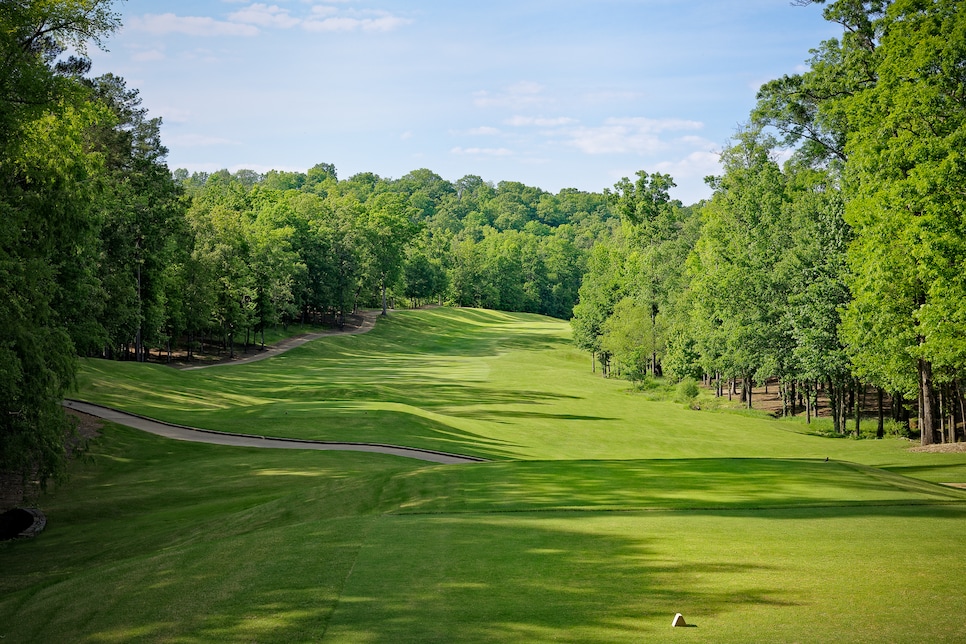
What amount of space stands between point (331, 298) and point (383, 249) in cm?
1676

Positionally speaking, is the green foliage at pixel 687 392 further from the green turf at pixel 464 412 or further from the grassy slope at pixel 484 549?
the grassy slope at pixel 484 549

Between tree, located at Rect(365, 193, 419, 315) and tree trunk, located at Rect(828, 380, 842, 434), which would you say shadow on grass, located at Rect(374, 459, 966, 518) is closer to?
tree trunk, located at Rect(828, 380, 842, 434)

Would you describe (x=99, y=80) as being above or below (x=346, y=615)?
above

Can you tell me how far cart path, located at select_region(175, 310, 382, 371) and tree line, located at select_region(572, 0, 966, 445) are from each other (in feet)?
113

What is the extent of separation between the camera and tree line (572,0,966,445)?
28.0 m

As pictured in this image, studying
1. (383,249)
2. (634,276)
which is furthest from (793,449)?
(383,249)

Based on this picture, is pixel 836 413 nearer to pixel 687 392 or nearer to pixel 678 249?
pixel 687 392

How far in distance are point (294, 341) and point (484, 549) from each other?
7896 cm

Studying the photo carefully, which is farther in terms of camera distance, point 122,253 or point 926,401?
point 122,253

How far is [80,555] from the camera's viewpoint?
53.6 ft

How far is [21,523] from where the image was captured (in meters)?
19.5

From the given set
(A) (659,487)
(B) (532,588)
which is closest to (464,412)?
(A) (659,487)

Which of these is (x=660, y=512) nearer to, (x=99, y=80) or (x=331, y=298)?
(x=99, y=80)

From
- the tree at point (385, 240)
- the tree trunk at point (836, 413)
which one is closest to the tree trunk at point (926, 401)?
the tree trunk at point (836, 413)
